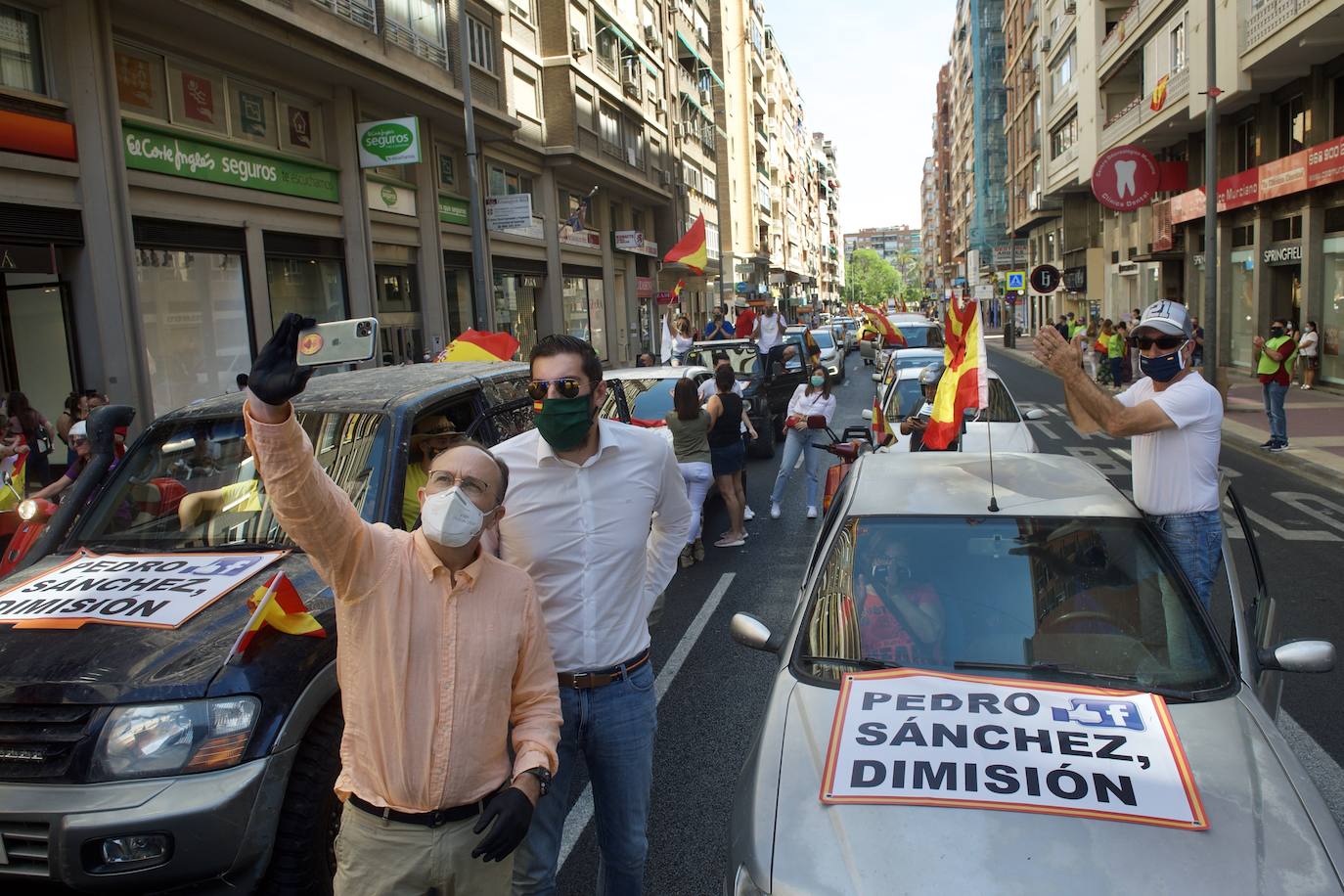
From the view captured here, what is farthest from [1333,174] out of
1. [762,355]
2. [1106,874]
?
[1106,874]

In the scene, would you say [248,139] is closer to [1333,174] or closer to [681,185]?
[1333,174]

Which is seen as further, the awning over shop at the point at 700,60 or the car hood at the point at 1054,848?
the awning over shop at the point at 700,60

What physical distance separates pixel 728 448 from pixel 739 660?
11.8 feet

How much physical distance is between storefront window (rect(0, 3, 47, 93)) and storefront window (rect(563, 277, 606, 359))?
20.1 m

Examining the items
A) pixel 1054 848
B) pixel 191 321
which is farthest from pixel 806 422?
pixel 191 321

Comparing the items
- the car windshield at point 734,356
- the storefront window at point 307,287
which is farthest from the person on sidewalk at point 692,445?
the storefront window at point 307,287

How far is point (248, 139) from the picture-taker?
17109 mm

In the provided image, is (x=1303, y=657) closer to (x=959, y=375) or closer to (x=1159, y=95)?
(x=959, y=375)

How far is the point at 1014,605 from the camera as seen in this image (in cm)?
343

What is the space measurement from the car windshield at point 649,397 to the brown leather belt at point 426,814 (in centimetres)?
786

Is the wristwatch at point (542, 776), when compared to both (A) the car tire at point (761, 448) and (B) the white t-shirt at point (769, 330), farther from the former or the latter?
(B) the white t-shirt at point (769, 330)

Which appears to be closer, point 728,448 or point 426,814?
point 426,814

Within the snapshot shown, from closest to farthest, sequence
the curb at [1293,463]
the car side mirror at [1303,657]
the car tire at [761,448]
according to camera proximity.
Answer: the car side mirror at [1303,657], the curb at [1293,463], the car tire at [761,448]

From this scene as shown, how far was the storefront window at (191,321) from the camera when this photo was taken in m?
15.1
